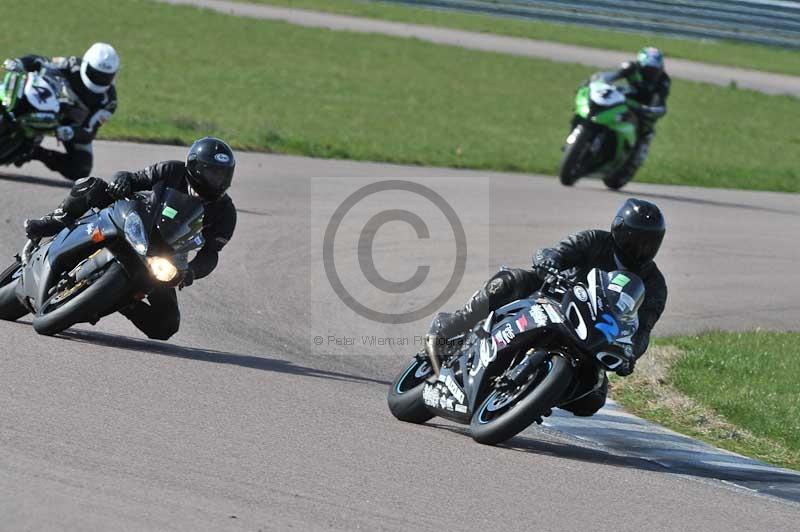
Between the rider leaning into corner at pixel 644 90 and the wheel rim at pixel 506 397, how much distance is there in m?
12.4

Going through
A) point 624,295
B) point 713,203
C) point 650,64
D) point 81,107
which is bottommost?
point 624,295

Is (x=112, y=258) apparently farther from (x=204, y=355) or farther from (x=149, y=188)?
(x=204, y=355)


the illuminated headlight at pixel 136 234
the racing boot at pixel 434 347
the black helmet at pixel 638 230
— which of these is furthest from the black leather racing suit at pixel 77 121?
the black helmet at pixel 638 230

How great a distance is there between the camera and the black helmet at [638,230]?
694 centimetres

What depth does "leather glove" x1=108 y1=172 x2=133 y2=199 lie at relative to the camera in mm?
7984

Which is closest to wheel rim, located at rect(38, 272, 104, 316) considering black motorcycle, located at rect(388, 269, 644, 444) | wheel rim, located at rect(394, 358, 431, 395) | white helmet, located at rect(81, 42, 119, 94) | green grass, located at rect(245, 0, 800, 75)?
wheel rim, located at rect(394, 358, 431, 395)

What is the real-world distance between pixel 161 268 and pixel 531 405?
247 cm

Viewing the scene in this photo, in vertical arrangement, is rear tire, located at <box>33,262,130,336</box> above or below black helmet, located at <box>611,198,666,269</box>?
below

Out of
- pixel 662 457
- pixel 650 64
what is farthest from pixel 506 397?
pixel 650 64

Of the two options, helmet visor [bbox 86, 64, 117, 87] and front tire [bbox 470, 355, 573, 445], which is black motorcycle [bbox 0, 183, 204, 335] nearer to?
front tire [bbox 470, 355, 573, 445]

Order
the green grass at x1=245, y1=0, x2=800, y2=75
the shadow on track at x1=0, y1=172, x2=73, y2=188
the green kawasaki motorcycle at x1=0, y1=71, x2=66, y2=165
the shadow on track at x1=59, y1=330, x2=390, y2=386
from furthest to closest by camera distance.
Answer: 1. the green grass at x1=245, y1=0, x2=800, y2=75
2. the shadow on track at x1=0, y1=172, x2=73, y2=188
3. the green kawasaki motorcycle at x1=0, y1=71, x2=66, y2=165
4. the shadow on track at x1=59, y1=330, x2=390, y2=386

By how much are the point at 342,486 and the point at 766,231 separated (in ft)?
38.3

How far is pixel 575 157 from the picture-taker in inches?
719

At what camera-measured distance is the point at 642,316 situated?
694 centimetres
